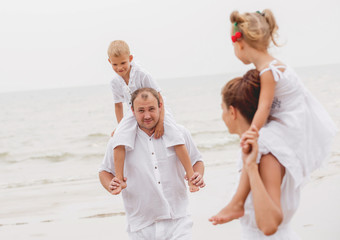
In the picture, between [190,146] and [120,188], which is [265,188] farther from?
[190,146]

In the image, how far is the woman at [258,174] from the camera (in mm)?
2299

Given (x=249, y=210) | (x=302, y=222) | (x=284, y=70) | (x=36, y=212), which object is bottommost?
(x=36, y=212)

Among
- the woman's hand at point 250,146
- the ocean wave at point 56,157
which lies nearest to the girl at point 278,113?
the woman's hand at point 250,146

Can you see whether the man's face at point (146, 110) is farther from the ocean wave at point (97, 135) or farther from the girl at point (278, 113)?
the ocean wave at point (97, 135)

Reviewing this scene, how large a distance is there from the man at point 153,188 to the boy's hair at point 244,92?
1.55 meters

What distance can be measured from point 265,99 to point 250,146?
26cm

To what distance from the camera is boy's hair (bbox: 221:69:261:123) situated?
2498 millimetres

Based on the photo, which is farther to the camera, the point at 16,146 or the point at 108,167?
the point at 16,146

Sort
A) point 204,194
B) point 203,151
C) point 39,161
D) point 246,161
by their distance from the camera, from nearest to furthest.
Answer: point 246,161 → point 204,194 → point 203,151 → point 39,161

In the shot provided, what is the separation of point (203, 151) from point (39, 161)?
5510 millimetres

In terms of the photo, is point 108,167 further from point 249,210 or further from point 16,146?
point 16,146

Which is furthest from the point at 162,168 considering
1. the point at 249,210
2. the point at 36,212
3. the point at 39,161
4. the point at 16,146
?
the point at 16,146

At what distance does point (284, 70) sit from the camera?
2.52m

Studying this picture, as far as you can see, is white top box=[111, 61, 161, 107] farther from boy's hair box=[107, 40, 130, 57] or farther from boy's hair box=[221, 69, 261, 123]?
boy's hair box=[221, 69, 261, 123]
